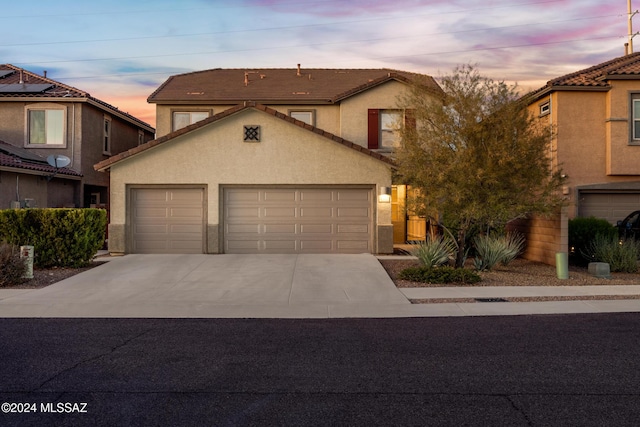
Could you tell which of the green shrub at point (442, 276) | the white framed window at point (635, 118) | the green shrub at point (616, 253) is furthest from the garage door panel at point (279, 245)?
the white framed window at point (635, 118)

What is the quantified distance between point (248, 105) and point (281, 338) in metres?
11.1

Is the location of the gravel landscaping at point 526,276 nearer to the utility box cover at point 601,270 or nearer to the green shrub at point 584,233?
the utility box cover at point 601,270

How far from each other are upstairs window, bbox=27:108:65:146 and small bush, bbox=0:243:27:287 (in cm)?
1131

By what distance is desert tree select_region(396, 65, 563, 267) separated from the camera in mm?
13070

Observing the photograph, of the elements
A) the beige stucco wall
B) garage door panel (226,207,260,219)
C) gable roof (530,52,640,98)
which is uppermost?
gable roof (530,52,640,98)

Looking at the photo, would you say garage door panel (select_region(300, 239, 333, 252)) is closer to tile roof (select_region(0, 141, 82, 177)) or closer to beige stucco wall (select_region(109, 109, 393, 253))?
beige stucco wall (select_region(109, 109, 393, 253))

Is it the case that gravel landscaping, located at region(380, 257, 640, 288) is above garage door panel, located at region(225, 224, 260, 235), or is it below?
below

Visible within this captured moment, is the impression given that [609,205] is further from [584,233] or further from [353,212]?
[353,212]

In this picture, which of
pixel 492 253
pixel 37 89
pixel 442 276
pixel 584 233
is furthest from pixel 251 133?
pixel 37 89

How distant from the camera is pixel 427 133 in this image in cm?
1376

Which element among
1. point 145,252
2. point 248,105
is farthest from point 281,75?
point 145,252

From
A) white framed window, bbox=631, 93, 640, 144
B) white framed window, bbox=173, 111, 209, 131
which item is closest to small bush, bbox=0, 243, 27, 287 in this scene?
white framed window, bbox=173, 111, 209, 131

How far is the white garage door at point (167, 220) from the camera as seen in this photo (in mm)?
17297

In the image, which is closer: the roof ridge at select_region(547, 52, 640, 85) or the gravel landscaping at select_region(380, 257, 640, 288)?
the gravel landscaping at select_region(380, 257, 640, 288)
